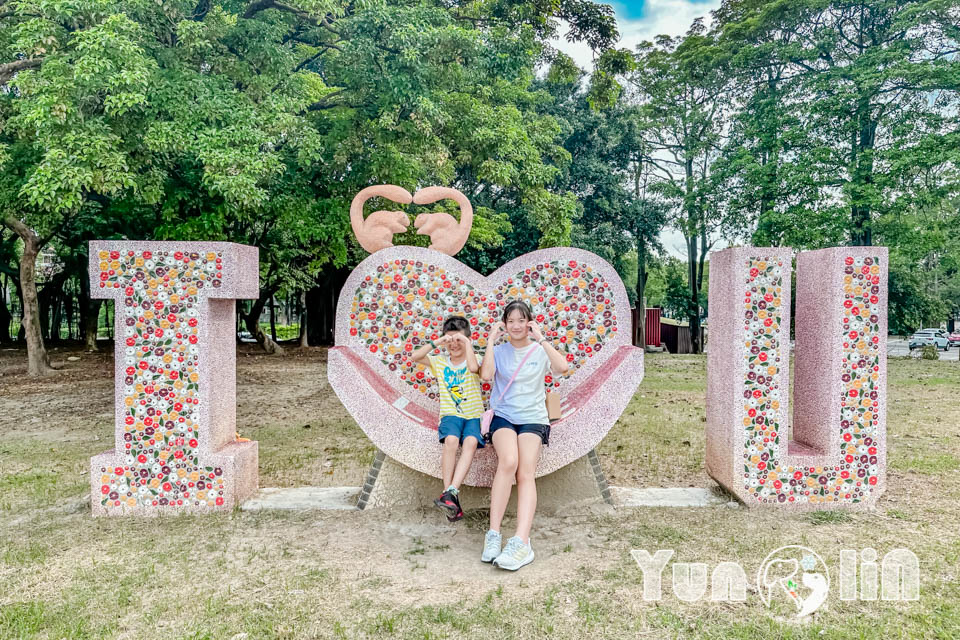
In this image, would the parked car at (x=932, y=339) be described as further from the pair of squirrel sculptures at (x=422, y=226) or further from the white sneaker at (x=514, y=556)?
the white sneaker at (x=514, y=556)

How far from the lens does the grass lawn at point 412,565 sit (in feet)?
8.45

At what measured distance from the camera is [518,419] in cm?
354

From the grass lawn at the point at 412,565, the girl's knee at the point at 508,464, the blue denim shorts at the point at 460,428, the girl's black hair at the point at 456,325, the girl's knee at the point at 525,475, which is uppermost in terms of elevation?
the girl's black hair at the point at 456,325


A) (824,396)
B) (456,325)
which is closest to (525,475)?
(456,325)

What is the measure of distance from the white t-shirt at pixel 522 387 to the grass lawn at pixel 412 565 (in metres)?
0.71

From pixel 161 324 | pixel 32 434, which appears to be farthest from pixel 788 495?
pixel 32 434

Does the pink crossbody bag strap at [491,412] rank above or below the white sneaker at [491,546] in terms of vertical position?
above

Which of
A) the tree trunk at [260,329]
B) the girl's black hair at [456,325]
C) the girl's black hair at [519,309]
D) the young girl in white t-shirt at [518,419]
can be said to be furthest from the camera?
the tree trunk at [260,329]

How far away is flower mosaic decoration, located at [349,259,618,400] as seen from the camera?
14.2ft

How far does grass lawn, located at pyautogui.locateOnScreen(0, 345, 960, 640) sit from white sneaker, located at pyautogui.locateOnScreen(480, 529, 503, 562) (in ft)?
0.20

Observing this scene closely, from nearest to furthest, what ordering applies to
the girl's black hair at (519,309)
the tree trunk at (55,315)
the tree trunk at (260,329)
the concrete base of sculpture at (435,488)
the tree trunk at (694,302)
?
the girl's black hair at (519,309), the concrete base of sculpture at (435,488), the tree trunk at (260,329), the tree trunk at (694,302), the tree trunk at (55,315)

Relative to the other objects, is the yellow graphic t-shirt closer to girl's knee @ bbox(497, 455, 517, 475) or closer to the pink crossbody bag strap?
the pink crossbody bag strap

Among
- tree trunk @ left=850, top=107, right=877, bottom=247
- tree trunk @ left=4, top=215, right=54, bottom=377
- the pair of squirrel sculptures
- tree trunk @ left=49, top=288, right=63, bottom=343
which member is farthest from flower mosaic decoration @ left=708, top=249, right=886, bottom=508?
tree trunk @ left=49, top=288, right=63, bottom=343

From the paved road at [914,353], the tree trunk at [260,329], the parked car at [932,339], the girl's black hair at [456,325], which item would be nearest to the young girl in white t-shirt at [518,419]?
the girl's black hair at [456,325]
